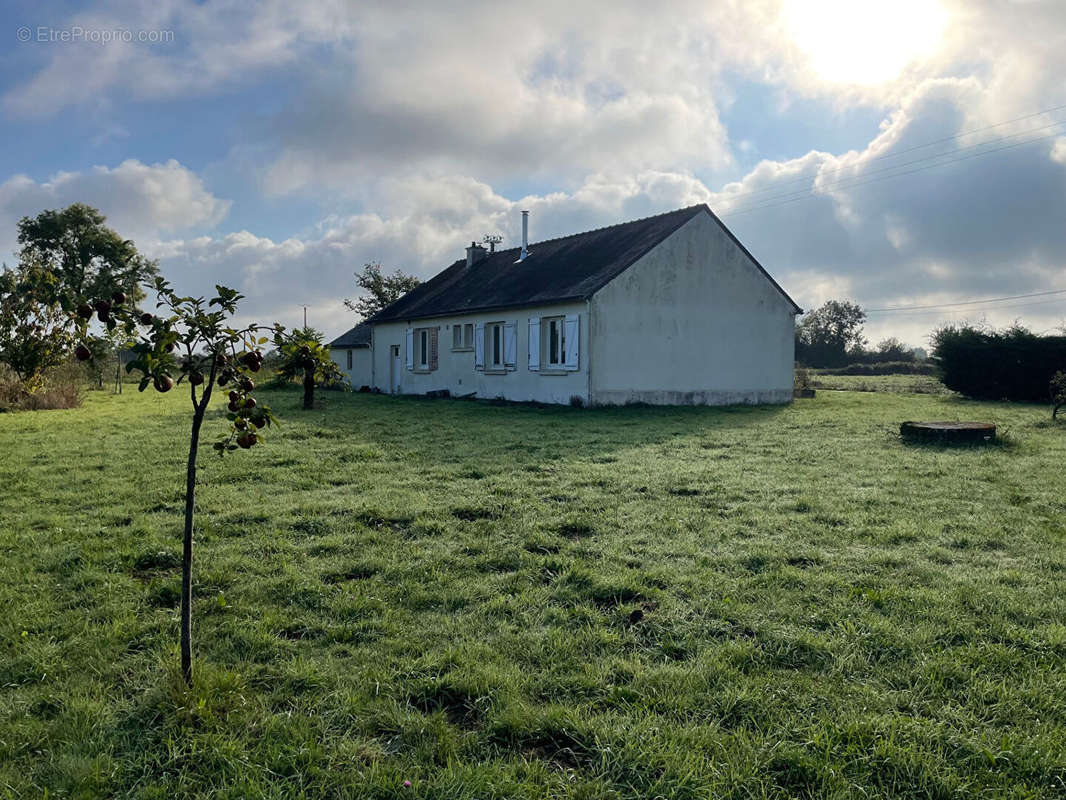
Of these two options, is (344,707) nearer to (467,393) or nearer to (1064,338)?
(467,393)

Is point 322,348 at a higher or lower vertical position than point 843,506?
higher

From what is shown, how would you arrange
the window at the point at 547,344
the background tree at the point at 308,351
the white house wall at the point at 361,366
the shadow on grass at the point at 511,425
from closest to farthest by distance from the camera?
the background tree at the point at 308,351 < the shadow on grass at the point at 511,425 < the window at the point at 547,344 < the white house wall at the point at 361,366

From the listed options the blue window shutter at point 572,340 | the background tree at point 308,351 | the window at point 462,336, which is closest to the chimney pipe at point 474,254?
the window at point 462,336

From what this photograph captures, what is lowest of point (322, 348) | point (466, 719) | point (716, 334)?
point (466, 719)

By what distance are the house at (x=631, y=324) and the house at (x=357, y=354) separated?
7.20m

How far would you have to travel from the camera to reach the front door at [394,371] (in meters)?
28.2

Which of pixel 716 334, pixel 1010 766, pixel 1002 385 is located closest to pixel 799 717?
pixel 1010 766

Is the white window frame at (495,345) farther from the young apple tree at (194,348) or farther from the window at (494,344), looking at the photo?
the young apple tree at (194,348)

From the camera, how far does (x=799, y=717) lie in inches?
116

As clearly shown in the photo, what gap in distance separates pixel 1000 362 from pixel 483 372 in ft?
56.1

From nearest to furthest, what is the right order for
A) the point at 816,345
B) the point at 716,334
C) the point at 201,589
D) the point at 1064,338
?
the point at 201,589
the point at 716,334
the point at 1064,338
the point at 816,345

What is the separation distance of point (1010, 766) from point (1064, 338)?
2531 centimetres

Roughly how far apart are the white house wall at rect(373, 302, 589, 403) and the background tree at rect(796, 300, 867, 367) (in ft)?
130

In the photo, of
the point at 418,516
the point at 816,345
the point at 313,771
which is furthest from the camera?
the point at 816,345
